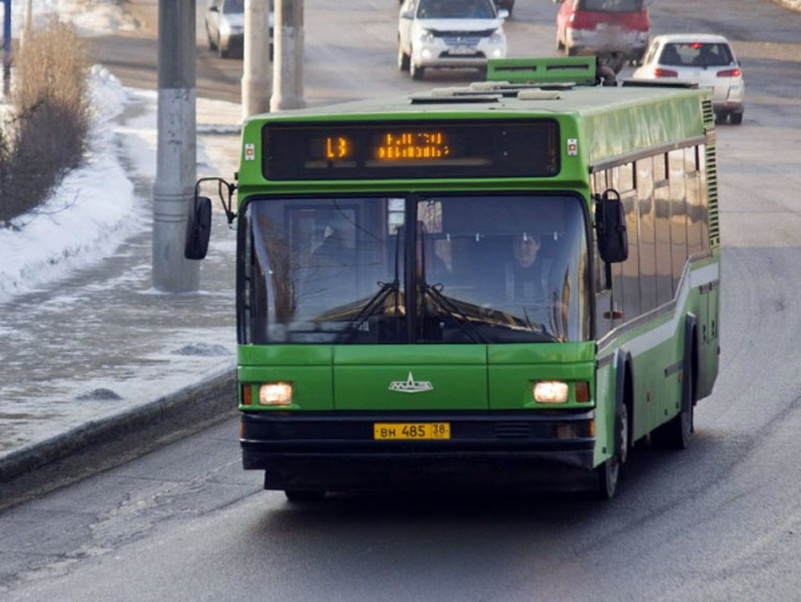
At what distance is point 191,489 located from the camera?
11977 mm

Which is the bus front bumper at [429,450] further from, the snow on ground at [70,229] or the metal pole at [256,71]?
the metal pole at [256,71]

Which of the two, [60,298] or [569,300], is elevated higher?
[569,300]

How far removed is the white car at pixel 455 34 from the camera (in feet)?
144

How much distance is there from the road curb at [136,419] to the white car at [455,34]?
1129 inches

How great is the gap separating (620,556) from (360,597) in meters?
1.55

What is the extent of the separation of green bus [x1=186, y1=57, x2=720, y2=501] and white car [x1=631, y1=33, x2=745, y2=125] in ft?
92.2

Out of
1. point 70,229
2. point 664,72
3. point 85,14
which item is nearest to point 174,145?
point 70,229

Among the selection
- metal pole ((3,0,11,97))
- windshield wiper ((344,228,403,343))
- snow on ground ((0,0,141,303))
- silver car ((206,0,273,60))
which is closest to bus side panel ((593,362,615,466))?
windshield wiper ((344,228,403,343))

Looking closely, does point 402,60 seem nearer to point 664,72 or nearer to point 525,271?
point 664,72

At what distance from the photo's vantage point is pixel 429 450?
1035cm

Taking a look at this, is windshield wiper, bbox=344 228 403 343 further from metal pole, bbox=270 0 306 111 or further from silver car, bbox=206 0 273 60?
silver car, bbox=206 0 273 60

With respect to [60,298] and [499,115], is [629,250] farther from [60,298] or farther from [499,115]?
[60,298]

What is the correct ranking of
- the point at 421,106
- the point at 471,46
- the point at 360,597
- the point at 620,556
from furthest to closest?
the point at 471,46
the point at 421,106
the point at 620,556
the point at 360,597

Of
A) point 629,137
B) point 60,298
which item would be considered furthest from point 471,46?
point 629,137
